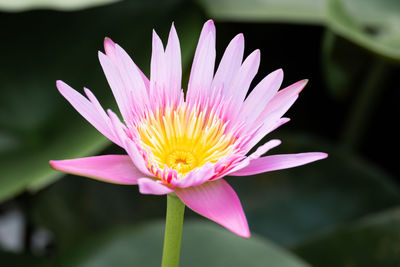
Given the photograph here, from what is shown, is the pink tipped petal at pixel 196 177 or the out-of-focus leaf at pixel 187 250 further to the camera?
the out-of-focus leaf at pixel 187 250

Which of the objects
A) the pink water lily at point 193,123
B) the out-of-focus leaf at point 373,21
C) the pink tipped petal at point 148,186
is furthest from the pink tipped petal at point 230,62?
the out-of-focus leaf at point 373,21

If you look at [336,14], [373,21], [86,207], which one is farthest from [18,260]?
[373,21]

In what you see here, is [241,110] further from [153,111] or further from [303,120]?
[303,120]

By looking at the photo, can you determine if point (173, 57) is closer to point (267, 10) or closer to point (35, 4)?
point (35, 4)

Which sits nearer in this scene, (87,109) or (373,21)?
(87,109)

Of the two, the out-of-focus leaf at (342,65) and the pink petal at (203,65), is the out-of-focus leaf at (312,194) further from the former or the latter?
the pink petal at (203,65)
